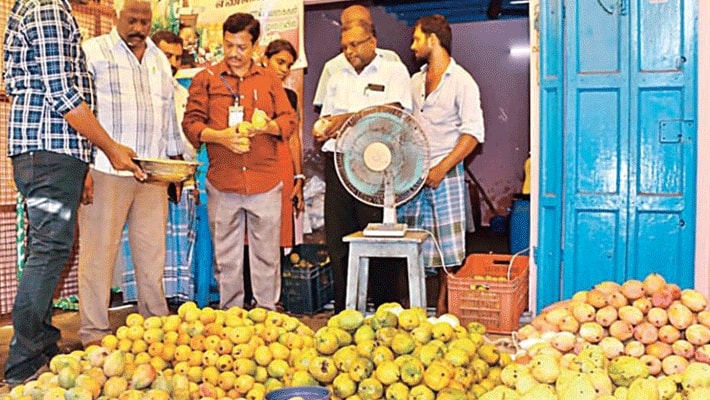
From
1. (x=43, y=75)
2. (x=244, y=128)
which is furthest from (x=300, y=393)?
(x=244, y=128)

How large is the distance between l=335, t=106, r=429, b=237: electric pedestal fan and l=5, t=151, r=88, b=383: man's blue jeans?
4.16 ft

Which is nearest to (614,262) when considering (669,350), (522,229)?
(669,350)

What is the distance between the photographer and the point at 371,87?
419cm

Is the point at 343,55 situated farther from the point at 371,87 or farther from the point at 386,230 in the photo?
the point at 386,230

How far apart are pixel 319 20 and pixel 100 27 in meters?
2.17

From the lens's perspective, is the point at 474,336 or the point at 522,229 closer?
the point at 474,336

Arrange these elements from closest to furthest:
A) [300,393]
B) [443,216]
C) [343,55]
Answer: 1. [300,393]
2. [443,216]
3. [343,55]

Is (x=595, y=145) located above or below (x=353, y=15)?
below

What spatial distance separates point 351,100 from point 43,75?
1.69m

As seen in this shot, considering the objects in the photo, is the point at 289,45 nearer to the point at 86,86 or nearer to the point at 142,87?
the point at 142,87

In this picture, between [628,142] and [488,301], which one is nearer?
[628,142]

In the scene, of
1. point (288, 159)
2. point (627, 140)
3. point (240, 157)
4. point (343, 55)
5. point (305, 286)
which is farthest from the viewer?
point (305, 286)

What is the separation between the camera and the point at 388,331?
212 cm

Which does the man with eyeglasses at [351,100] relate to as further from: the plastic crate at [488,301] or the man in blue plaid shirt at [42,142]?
the man in blue plaid shirt at [42,142]
